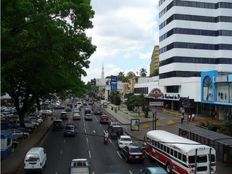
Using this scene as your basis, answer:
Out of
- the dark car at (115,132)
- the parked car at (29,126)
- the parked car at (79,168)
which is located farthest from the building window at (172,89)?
the parked car at (79,168)

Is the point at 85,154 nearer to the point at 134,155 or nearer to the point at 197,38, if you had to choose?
the point at 134,155

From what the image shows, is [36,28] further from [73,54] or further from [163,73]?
[163,73]

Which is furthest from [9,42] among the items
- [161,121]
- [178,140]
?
[161,121]

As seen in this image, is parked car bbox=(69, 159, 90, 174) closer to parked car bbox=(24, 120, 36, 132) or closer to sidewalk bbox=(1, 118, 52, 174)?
sidewalk bbox=(1, 118, 52, 174)

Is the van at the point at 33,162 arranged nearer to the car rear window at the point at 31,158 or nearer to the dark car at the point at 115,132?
the car rear window at the point at 31,158

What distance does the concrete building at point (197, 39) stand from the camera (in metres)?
86.9

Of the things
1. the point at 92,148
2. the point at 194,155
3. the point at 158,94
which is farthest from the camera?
the point at 158,94

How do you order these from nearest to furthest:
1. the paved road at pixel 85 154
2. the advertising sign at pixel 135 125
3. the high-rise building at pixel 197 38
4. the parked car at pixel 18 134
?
the paved road at pixel 85 154
the parked car at pixel 18 134
the advertising sign at pixel 135 125
the high-rise building at pixel 197 38

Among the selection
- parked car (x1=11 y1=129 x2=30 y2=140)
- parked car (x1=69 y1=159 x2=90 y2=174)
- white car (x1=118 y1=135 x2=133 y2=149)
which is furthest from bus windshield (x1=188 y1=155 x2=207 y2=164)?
parked car (x1=11 y1=129 x2=30 y2=140)

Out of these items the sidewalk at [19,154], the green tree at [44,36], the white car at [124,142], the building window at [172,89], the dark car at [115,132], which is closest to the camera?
the green tree at [44,36]

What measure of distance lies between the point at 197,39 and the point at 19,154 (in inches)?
2245

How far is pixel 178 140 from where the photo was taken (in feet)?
108

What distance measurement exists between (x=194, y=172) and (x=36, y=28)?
1535 centimetres

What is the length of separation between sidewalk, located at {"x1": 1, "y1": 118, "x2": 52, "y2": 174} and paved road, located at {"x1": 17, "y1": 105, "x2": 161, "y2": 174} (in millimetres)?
1306
